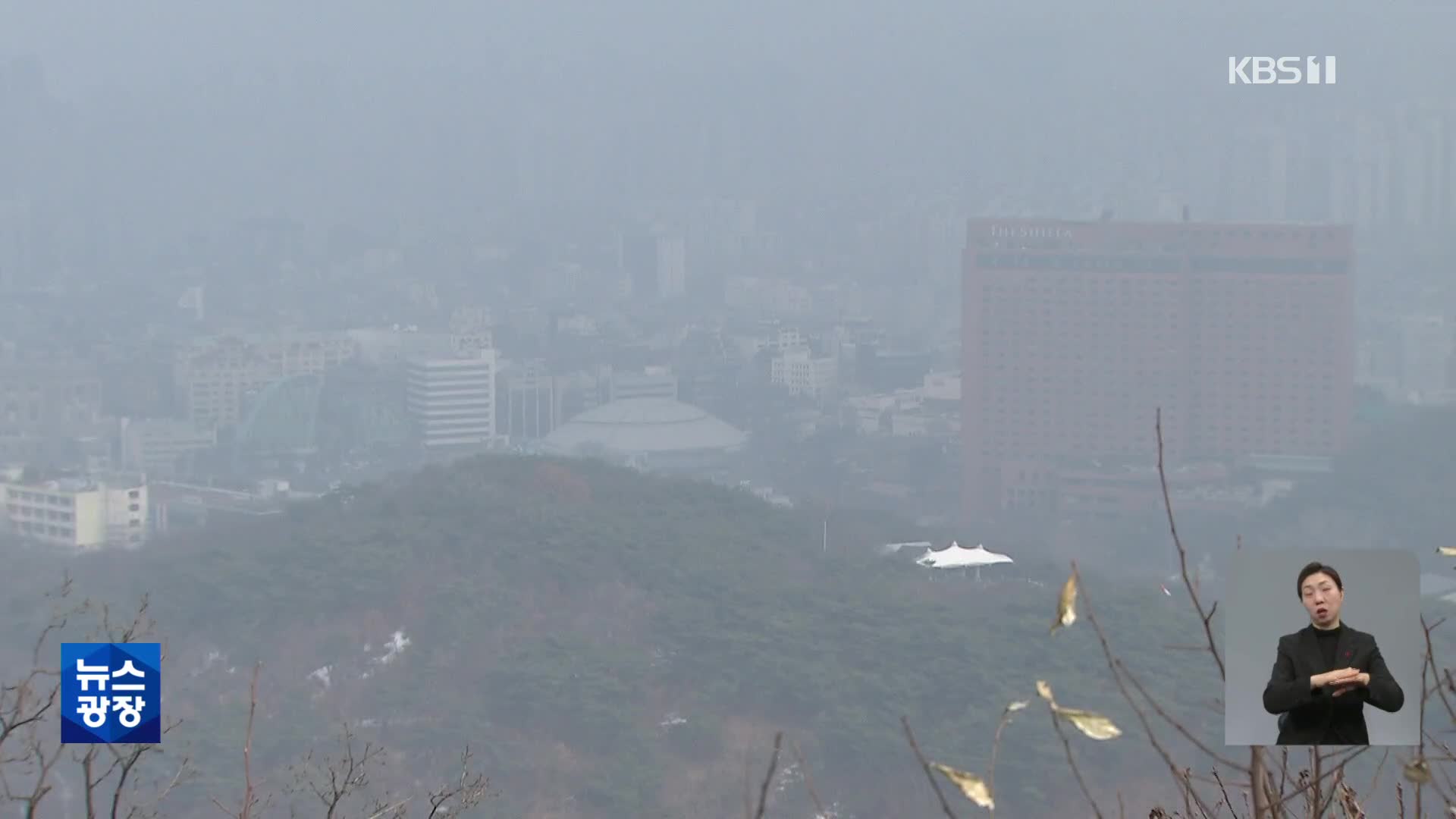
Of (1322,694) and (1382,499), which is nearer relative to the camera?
(1322,694)

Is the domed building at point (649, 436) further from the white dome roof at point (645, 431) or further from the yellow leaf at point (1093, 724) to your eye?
the yellow leaf at point (1093, 724)

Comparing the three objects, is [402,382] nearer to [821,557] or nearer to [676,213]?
[676,213]

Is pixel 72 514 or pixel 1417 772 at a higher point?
pixel 1417 772

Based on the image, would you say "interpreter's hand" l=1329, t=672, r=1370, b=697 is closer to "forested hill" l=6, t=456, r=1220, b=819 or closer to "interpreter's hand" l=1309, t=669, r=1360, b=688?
"interpreter's hand" l=1309, t=669, r=1360, b=688

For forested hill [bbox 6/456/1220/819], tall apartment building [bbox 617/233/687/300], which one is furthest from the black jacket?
tall apartment building [bbox 617/233/687/300]

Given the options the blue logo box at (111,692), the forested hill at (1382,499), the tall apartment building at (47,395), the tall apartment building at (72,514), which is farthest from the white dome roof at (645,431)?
the blue logo box at (111,692)

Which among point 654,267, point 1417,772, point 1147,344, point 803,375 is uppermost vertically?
point 654,267

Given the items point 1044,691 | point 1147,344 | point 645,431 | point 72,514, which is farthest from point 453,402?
point 1044,691

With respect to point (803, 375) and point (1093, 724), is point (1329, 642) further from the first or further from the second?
point (803, 375)
